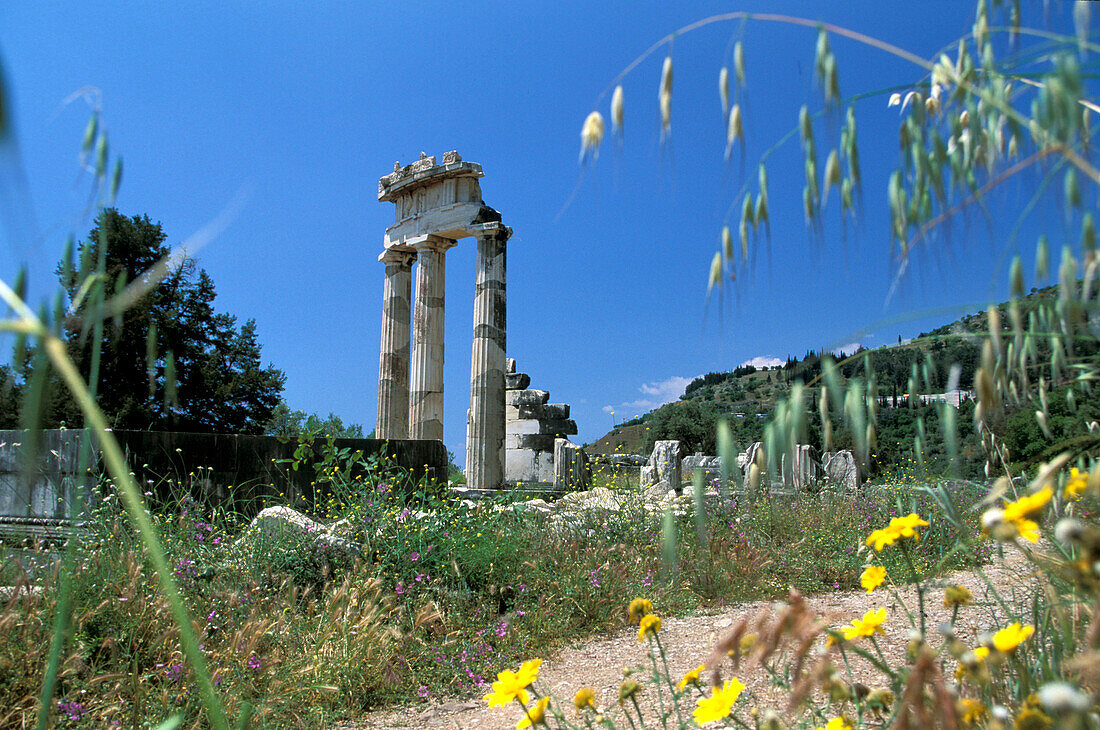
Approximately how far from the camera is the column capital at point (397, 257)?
15.8 metres

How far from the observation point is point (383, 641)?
374cm

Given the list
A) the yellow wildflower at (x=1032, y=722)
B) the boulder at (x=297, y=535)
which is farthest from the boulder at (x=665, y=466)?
the yellow wildflower at (x=1032, y=722)

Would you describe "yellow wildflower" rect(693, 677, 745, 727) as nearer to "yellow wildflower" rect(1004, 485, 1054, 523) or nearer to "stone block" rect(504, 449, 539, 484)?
"yellow wildflower" rect(1004, 485, 1054, 523)

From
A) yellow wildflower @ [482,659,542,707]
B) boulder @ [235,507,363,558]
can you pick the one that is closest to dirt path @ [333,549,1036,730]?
yellow wildflower @ [482,659,542,707]

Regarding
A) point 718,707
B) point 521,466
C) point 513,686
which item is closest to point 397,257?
point 521,466

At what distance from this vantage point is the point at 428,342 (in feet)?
49.4

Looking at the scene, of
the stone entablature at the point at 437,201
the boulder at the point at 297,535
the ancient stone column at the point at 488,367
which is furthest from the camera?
the stone entablature at the point at 437,201

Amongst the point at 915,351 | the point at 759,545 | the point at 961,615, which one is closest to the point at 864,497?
the point at 759,545

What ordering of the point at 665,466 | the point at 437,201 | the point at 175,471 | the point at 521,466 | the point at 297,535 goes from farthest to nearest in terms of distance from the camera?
the point at 437,201
the point at 665,466
the point at 521,466
the point at 175,471
the point at 297,535

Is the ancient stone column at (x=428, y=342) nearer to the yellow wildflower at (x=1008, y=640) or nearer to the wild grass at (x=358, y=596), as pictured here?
the wild grass at (x=358, y=596)

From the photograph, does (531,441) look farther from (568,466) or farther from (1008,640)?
(1008,640)

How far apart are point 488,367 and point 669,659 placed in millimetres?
10384

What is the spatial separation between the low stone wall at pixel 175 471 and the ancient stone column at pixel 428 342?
6680mm

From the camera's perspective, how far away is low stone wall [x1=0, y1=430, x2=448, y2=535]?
5.69 m
